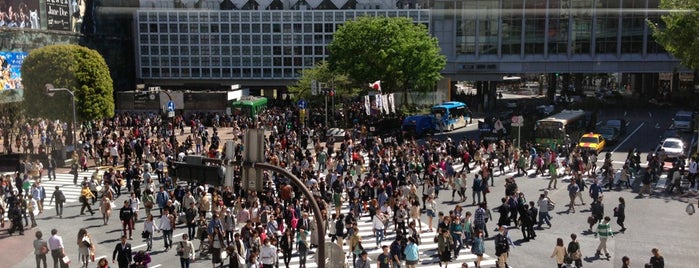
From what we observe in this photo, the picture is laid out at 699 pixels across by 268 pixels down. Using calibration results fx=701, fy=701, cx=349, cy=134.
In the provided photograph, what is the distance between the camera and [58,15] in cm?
6594

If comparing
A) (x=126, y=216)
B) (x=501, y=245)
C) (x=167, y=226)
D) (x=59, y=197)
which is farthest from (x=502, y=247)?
(x=59, y=197)

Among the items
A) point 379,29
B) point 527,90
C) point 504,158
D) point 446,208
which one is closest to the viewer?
point 446,208

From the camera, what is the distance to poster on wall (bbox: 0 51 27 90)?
5640 cm

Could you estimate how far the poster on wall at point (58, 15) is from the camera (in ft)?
210

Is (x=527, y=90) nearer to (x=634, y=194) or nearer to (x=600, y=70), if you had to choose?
(x=600, y=70)

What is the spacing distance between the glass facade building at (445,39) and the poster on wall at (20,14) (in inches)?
746

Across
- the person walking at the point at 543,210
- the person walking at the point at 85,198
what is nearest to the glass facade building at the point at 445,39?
the person walking at the point at 85,198

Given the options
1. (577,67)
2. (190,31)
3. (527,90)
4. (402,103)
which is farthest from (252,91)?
(527,90)

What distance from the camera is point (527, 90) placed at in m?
116

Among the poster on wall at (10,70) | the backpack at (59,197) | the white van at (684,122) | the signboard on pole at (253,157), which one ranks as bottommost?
the backpack at (59,197)

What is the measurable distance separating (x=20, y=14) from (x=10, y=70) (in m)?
4.99

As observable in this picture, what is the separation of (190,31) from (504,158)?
5075 centimetres

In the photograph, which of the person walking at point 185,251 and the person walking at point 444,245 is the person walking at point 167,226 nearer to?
the person walking at point 185,251

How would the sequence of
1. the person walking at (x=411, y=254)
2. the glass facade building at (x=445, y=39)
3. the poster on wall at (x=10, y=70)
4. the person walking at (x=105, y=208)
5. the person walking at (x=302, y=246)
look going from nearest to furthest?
the person walking at (x=411, y=254) → the person walking at (x=302, y=246) → the person walking at (x=105, y=208) → the poster on wall at (x=10, y=70) → the glass facade building at (x=445, y=39)
